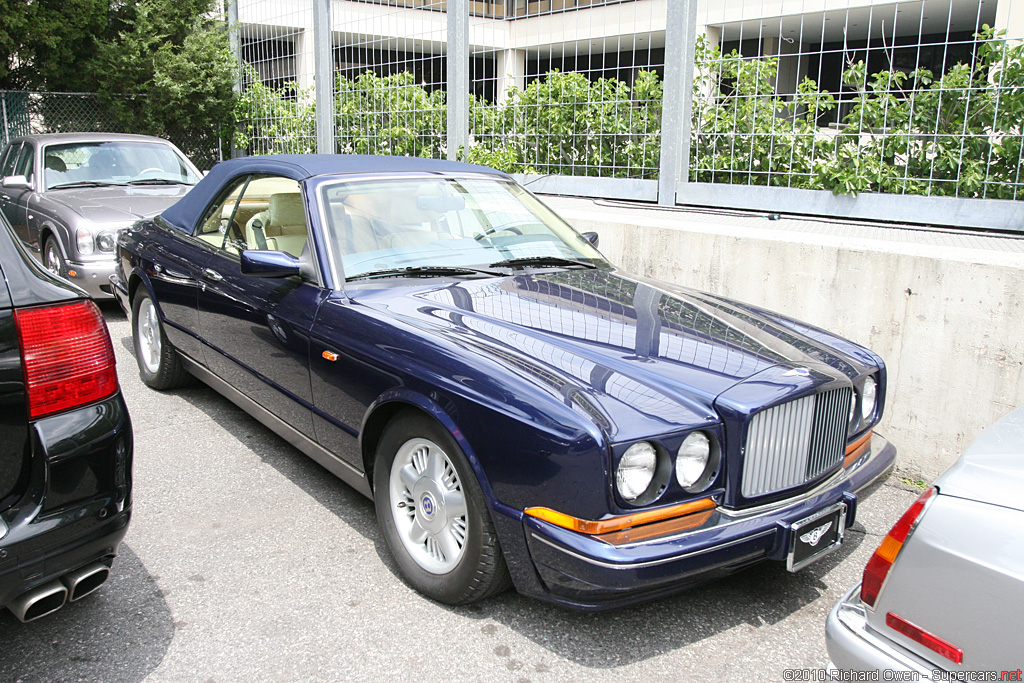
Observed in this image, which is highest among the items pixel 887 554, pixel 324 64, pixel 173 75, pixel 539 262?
pixel 173 75

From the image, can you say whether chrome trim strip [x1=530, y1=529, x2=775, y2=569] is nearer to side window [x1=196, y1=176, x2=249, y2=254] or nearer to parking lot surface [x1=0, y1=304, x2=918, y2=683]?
parking lot surface [x1=0, y1=304, x2=918, y2=683]

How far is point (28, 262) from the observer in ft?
8.34

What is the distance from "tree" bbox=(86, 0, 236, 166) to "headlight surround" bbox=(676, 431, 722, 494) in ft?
38.2

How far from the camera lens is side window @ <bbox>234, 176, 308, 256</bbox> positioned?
404cm

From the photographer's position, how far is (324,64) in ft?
33.2

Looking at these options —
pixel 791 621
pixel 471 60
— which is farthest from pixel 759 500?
pixel 471 60

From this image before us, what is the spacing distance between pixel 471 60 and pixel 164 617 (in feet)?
22.8

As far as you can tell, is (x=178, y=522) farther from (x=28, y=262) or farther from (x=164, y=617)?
(x=28, y=262)

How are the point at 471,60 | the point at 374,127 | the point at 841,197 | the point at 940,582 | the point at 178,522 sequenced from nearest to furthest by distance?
the point at 940,582 < the point at 178,522 < the point at 841,197 < the point at 471,60 < the point at 374,127

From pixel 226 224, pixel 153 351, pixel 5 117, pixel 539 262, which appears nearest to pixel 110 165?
pixel 153 351

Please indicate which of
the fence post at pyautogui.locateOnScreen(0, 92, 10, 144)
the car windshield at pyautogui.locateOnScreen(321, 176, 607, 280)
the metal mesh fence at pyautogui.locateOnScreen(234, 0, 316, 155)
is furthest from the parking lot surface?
the fence post at pyautogui.locateOnScreen(0, 92, 10, 144)

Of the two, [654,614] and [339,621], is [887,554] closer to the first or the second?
[654,614]

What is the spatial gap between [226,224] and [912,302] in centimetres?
369

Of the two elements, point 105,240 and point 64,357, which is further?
point 105,240
